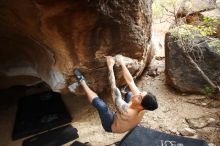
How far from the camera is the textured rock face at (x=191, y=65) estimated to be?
6000mm

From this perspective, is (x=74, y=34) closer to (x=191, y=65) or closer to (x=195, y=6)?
(x=191, y=65)

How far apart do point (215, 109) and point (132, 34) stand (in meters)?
2.93

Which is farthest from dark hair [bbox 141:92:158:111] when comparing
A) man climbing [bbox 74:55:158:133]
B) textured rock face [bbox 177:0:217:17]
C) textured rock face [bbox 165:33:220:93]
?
textured rock face [bbox 177:0:217:17]

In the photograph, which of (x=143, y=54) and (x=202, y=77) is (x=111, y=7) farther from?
(x=202, y=77)

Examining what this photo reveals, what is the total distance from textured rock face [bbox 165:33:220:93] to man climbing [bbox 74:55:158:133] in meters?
2.03

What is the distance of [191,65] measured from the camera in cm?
614

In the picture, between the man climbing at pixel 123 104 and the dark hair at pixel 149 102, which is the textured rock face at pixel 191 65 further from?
the dark hair at pixel 149 102

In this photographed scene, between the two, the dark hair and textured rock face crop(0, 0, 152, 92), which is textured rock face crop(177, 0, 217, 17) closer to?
textured rock face crop(0, 0, 152, 92)

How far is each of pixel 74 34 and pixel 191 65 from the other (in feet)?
10.8

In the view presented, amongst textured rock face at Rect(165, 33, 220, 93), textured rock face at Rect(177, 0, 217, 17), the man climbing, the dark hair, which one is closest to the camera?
the dark hair

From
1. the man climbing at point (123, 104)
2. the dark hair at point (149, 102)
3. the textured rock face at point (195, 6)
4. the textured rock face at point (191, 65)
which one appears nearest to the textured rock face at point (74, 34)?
the man climbing at point (123, 104)

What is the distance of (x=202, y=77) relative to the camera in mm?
6098

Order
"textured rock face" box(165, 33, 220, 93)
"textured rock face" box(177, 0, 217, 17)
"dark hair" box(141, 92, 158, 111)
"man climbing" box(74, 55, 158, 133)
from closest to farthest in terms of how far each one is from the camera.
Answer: "dark hair" box(141, 92, 158, 111) < "man climbing" box(74, 55, 158, 133) < "textured rock face" box(165, 33, 220, 93) < "textured rock face" box(177, 0, 217, 17)

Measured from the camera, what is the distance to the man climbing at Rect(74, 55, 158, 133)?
3953 mm
